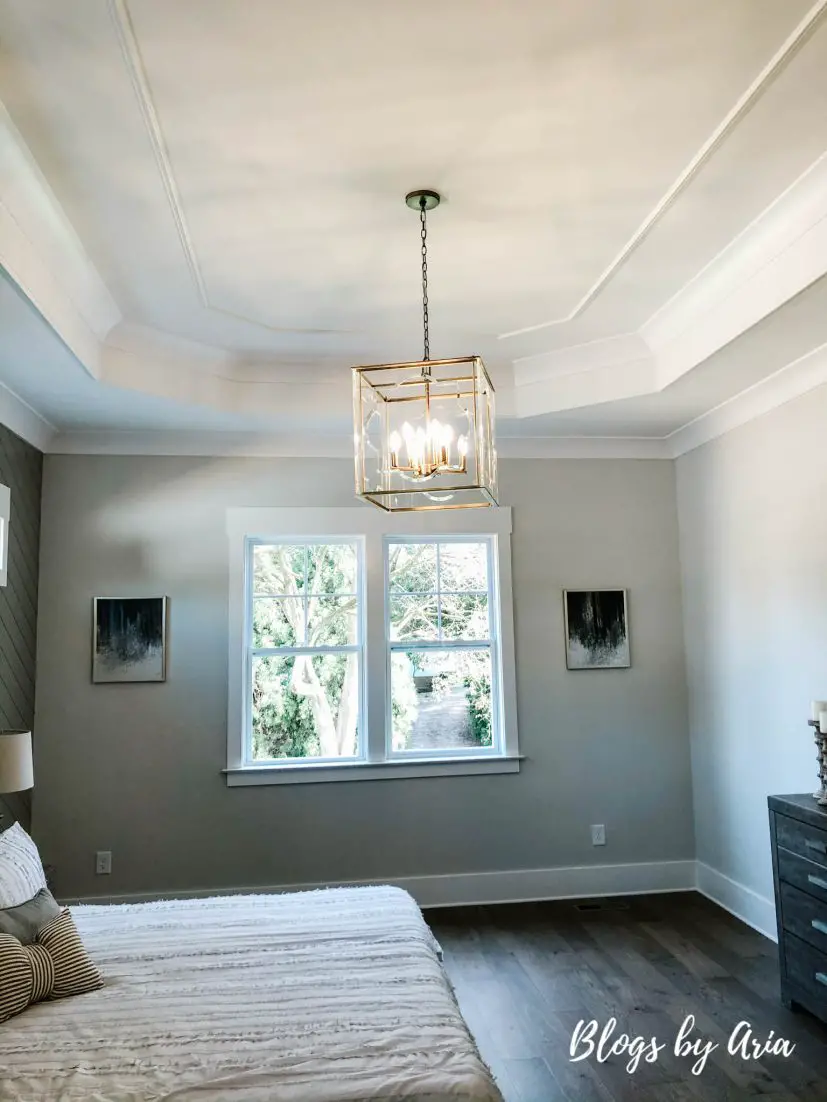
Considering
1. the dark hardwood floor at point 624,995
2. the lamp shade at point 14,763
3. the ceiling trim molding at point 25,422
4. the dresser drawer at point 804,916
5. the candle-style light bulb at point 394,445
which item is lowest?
the dark hardwood floor at point 624,995

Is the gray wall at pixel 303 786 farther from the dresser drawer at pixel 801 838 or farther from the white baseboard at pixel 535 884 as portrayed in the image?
the dresser drawer at pixel 801 838

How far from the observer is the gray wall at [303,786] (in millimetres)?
4430

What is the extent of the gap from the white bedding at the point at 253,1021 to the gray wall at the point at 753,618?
2233mm

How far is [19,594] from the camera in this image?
4.21 metres

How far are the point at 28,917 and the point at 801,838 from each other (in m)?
2.81

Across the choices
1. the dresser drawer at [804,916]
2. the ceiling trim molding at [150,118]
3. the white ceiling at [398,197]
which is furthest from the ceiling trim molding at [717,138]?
the dresser drawer at [804,916]

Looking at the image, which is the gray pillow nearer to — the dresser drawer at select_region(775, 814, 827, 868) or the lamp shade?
the lamp shade

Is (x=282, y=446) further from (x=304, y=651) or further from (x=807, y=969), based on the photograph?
(x=807, y=969)

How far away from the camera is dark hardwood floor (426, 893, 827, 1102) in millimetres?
2713

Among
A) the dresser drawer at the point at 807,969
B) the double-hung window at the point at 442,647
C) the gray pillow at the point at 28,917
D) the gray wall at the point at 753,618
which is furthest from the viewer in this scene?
the double-hung window at the point at 442,647

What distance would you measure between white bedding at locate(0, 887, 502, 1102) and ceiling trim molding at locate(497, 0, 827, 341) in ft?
8.61

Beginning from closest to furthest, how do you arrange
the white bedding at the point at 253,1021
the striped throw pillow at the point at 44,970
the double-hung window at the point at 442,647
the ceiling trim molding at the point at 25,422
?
the white bedding at the point at 253,1021 < the striped throw pillow at the point at 44,970 < the ceiling trim molding at the point at 25,422 < the double-hung window at the point at 442,647

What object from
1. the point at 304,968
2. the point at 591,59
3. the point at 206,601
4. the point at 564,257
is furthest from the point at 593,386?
the point at 304,968

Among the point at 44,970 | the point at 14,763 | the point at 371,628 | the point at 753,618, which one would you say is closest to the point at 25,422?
the point at 14,763
